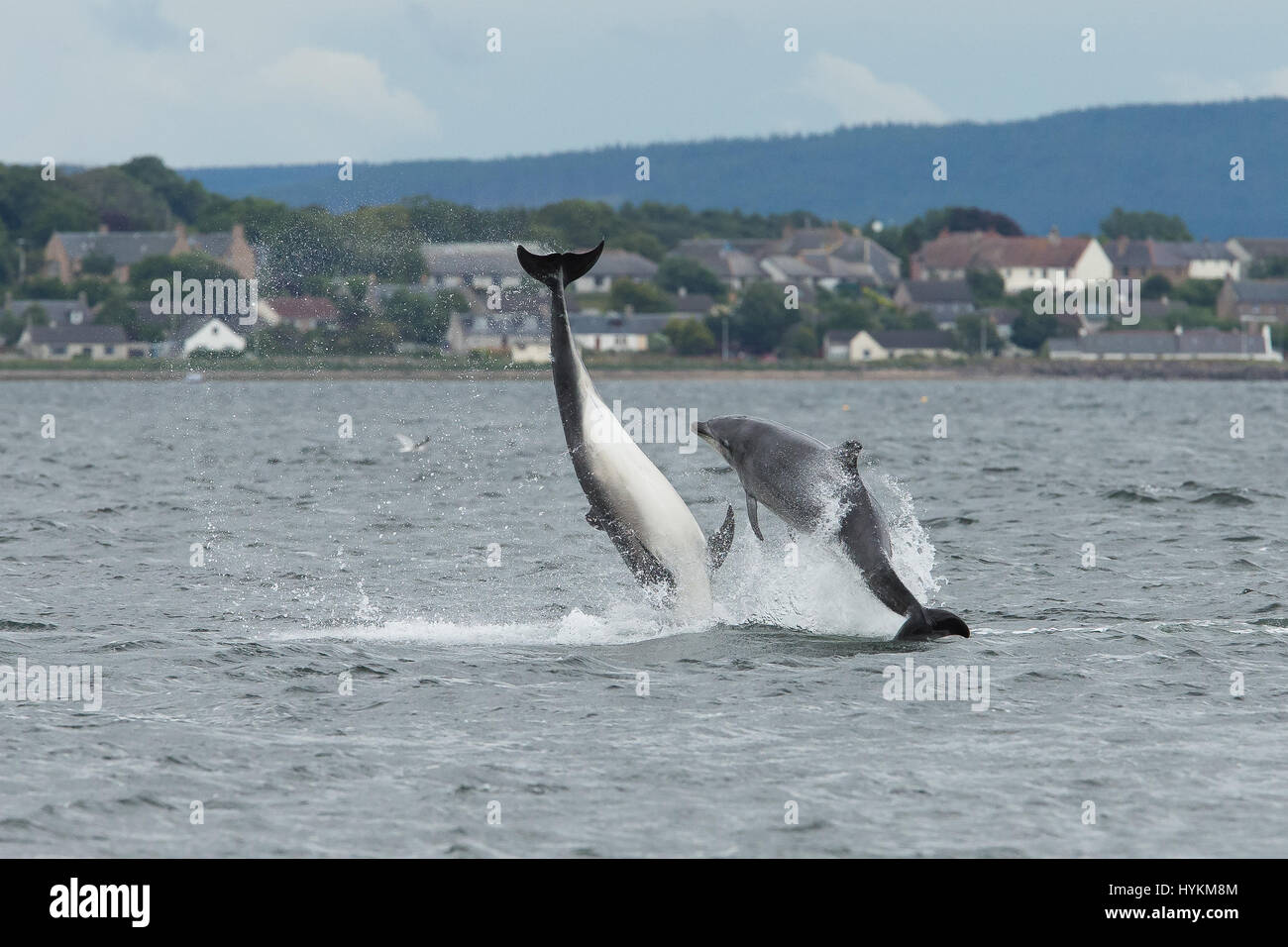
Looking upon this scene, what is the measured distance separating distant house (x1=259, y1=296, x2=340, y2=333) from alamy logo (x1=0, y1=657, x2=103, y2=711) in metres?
87.8

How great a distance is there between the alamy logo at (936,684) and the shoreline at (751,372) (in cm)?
11241

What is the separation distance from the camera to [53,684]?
1756 centimetres

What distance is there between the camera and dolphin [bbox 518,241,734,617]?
19.0 metres

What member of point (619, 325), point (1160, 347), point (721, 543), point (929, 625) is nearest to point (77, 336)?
point (619, 325)

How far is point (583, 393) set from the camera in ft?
62.7

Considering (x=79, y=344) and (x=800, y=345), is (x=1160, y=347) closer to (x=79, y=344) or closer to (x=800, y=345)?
(x=800, y=345)

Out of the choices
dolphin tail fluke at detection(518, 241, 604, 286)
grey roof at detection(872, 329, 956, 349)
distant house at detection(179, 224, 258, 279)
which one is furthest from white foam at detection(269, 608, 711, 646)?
grey roof at detection(872, 329, 956, 349)

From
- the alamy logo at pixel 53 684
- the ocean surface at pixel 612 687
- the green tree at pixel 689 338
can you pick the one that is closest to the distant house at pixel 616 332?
the green tree at pixel 689 338

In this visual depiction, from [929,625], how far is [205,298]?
120m

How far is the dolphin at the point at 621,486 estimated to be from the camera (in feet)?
62.3

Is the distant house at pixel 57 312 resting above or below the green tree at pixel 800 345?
above

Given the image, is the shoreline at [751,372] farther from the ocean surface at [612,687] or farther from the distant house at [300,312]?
the ocean surface at [612,687]

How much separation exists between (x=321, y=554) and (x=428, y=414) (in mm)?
54100
